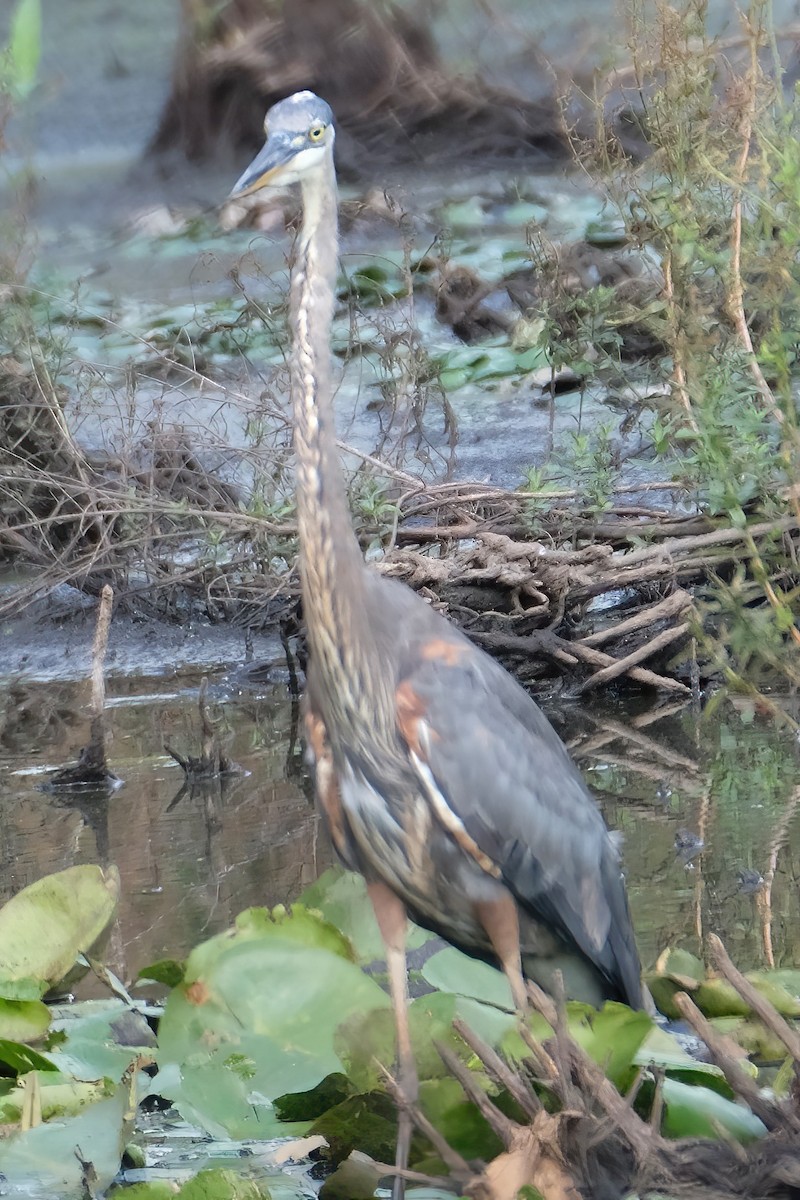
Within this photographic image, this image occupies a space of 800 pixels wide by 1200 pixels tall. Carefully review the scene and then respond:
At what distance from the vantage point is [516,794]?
3.33 metres

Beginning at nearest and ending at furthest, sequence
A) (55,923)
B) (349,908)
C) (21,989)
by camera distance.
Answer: (21,989) → (55,923) → (349,908)

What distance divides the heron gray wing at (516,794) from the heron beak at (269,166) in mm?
906

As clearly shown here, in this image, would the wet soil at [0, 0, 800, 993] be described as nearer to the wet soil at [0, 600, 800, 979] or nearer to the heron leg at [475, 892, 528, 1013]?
the wet soil at [0, 600, 800, 979]

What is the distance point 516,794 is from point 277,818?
6.26 feet

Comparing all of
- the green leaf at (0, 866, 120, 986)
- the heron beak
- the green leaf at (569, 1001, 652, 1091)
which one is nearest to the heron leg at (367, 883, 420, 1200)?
the green leaf at (569, 1001, 652, 1091)

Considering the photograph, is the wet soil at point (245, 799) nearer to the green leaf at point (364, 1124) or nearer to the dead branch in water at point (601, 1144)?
the green leaf at point (364, 1124)

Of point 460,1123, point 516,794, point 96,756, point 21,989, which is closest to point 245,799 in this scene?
point 96,756

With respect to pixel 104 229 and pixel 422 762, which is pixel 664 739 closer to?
pixel 422 762

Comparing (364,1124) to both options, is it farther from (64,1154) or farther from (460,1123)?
(64,1154)

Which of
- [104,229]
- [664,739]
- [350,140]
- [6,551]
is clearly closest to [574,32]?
[350,140]

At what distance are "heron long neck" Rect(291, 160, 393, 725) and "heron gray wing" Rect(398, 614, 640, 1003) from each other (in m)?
0.12

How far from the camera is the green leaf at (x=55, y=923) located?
3.62 metres

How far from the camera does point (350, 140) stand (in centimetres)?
1462

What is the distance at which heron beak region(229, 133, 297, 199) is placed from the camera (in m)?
3.17
